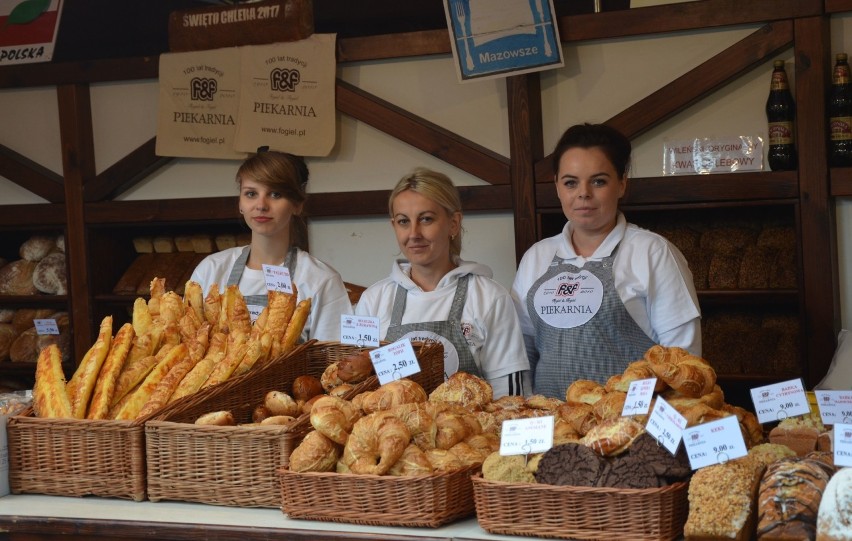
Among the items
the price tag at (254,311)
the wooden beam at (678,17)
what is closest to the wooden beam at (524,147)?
the wooden beam at (678,17)

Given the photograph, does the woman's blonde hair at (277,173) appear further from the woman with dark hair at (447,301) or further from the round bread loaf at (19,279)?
the round bread loaf at (19,279)

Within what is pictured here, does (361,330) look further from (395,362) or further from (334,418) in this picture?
(334,418)

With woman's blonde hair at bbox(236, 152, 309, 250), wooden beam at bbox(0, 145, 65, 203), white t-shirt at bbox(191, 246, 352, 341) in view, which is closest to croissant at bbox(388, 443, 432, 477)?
white t-shirt at bbox(191, 246, 352, 341)

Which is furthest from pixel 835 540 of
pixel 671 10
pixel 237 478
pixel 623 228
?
pixel 671 10

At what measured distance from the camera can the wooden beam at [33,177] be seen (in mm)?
5078

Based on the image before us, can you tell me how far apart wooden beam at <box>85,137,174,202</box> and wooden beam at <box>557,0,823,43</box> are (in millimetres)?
2052

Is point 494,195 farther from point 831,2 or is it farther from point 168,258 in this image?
point 168,258

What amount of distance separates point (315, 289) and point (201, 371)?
94 centimetres

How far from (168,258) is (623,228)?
2757mm

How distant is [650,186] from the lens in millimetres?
4086

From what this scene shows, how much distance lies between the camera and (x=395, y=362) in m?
2.48

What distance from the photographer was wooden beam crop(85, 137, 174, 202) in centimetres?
489

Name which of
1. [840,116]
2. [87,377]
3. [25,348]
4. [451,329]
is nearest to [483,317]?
[451,329]

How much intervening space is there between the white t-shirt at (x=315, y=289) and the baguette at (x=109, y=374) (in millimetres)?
807
